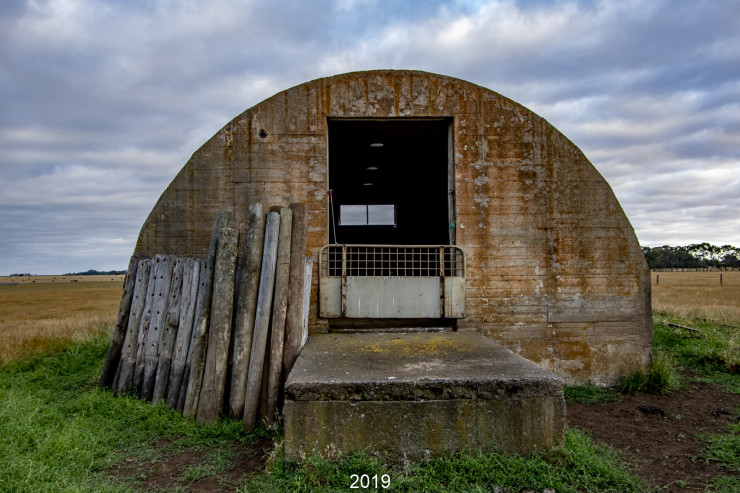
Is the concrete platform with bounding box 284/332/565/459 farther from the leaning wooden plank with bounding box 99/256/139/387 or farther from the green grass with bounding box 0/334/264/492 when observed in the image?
the leaning wooden plank with bounding box 99/256/139/387

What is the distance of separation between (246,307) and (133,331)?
191cm

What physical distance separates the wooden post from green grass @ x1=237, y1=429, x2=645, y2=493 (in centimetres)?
146

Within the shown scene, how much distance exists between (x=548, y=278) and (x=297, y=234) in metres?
4.23

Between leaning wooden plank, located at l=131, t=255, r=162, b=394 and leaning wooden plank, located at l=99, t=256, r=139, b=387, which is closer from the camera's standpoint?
leaning wooden plank, located at l=131, t=255, r=162, b=394

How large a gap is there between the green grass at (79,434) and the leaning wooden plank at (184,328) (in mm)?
298

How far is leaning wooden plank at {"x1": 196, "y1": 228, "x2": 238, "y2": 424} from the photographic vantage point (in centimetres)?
549

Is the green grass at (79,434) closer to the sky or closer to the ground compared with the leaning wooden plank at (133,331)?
closer to the ground

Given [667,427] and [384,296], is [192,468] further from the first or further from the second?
[667,427]

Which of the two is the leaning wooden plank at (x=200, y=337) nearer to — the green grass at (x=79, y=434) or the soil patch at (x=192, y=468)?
the green grass at (x=79, y=434)

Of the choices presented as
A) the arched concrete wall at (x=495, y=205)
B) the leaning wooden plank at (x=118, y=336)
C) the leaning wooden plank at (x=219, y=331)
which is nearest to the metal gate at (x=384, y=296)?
the arched concrete wall at (x=495, y=205)

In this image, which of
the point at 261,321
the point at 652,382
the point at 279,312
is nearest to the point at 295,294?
the point at 279,312

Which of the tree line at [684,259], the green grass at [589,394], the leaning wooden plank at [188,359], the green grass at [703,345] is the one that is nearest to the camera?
the leaning wooden plank at [188,359]

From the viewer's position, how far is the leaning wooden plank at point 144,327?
6.25m

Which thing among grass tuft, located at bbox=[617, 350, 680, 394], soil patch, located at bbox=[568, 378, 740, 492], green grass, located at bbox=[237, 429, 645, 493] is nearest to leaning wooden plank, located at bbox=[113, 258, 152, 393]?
green grass, located at bbox=[237, 429, 645, 493]
